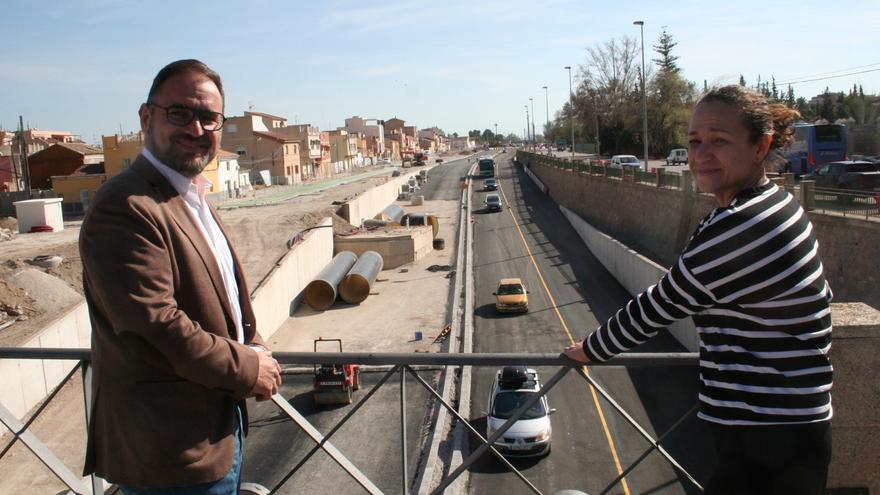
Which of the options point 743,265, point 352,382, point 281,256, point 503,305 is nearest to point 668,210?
point 503,305

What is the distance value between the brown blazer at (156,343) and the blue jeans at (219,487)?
2.1 inches

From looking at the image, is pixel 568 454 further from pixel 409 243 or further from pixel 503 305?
pixel 409 243

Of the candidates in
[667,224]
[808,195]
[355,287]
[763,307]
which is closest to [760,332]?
[763,307]

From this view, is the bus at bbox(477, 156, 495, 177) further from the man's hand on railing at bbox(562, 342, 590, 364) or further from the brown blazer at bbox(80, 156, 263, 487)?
the brown blazer at bbox(80, 156, 263, 487)

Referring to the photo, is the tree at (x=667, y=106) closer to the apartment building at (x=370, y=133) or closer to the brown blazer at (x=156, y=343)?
the brown blazer at (x=156, y=343)

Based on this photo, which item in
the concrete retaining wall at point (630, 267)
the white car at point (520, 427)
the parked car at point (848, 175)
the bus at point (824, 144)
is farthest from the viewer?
the bus at point (824, 144)

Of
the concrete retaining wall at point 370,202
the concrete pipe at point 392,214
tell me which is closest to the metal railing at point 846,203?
the concrete retaining wall at point 370,202

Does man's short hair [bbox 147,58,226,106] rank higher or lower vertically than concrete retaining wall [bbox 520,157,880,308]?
higher

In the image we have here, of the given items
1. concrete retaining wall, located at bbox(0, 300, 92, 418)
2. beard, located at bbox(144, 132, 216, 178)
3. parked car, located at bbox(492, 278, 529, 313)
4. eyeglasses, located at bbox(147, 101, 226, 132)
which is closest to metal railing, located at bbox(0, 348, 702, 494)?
beard, located at bbox(144, 132, 216, 178)

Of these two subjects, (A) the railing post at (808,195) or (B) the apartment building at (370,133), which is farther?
(B) the apartment building at (370,133)

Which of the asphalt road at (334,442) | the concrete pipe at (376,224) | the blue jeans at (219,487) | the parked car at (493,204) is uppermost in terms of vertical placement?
the blue jeans at (219,487)

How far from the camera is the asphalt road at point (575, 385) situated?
39.8 ft

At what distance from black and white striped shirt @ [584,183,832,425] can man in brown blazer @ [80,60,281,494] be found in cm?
137

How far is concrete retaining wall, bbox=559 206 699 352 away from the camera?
19.5 m
